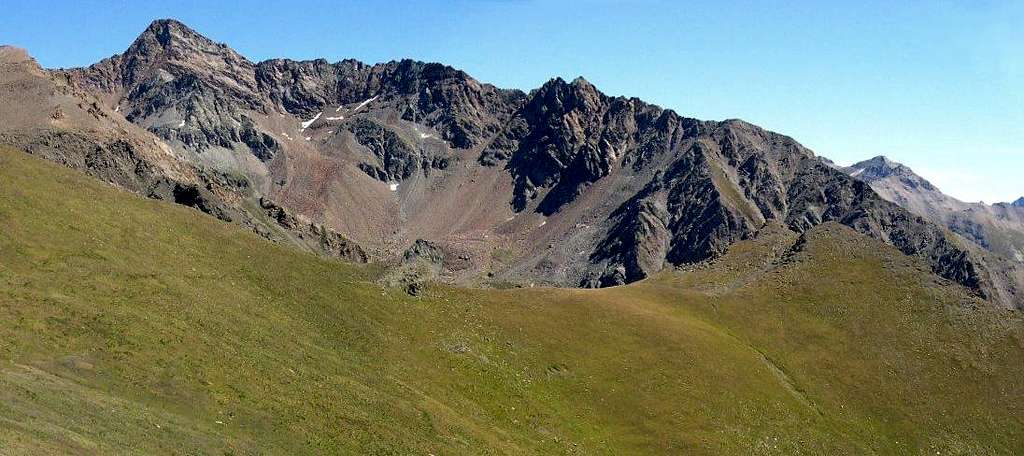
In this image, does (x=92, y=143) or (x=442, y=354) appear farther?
(x=92, y=143)

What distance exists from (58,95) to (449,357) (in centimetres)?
15399

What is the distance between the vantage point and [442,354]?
258 ft

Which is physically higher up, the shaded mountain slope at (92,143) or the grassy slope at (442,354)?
the shaded mountain slope at (92,143)

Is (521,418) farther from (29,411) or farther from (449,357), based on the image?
(29,411)

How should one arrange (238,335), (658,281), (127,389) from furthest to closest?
1. (658,281)
2. (238,335)
3. (127,389)

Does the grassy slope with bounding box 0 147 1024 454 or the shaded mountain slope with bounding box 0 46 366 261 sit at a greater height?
the shaded mountain slope with bounding box 0 46 366 261

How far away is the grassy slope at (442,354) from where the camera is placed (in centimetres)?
4878

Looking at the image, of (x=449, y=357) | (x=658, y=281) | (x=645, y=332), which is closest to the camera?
(x=449, y=357)

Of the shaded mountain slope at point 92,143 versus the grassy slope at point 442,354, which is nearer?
the grassy slope at point 442,354

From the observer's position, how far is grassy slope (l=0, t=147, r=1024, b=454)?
160ft

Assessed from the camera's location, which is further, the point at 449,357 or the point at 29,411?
the point at 449,357

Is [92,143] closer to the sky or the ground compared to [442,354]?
closer to the sky

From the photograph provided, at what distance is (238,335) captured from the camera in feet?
206

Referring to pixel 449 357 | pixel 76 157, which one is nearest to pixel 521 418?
pixel 449 357
